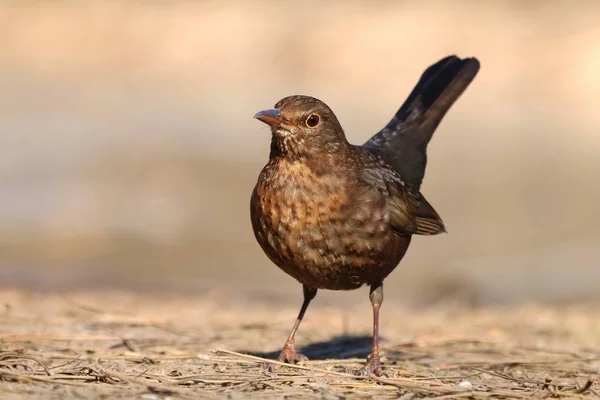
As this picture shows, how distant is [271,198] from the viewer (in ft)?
20.7

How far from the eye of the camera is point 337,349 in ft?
25.3

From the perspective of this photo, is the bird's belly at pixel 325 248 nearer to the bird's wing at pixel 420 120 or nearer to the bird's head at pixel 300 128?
the bird's head at pixel 300 128

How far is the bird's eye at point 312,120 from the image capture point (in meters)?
Result: 6.56

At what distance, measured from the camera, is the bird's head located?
646 centimetres

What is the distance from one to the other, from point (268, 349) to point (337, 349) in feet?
1.53

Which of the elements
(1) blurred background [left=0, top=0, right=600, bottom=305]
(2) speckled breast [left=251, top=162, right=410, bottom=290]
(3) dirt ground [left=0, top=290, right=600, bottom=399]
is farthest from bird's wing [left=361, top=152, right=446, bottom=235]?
(1) blurred background [left=0, top=0, right=600, bottom=305]

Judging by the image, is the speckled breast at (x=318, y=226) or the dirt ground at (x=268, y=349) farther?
the speckled breast at (x=318, y=226)

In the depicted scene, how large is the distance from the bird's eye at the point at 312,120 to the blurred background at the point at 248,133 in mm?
4249

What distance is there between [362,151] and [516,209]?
785 cm

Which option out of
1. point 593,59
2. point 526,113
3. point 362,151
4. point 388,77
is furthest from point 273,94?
point 362,151

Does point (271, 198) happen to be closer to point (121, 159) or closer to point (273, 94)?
point (121, 159)

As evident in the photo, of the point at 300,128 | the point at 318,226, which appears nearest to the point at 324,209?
the point at 318,226

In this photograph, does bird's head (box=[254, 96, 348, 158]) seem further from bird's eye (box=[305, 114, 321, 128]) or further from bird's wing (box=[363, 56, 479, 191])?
bird's wing (box=[363, 56, 479, 191])

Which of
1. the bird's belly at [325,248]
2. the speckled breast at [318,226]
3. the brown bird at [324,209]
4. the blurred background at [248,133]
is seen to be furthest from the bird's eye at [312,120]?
the blurred background at [248,133]
